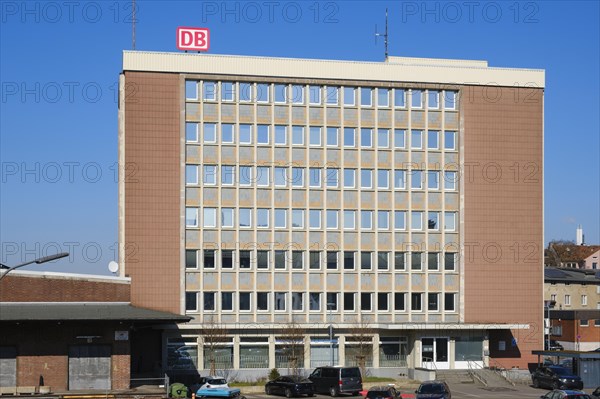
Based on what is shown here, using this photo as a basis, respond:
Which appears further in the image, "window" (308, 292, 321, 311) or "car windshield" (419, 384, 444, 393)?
"window" (308, 292, 321, 311)

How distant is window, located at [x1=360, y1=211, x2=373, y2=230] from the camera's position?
270 feet

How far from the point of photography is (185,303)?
258ft

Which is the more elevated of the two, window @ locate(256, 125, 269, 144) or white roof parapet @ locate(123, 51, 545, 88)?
white roof parapet @ locate(123, 51, 545, 88)

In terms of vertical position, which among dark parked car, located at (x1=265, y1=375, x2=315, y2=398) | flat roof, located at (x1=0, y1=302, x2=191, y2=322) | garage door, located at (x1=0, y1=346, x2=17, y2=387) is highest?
flat roof, located at (x1=0, y1=302, x2=191, y2=322)

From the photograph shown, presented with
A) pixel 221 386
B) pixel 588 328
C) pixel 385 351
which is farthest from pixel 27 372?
pixel 588 328

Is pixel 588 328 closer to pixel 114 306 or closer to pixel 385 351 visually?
pixel 385 351

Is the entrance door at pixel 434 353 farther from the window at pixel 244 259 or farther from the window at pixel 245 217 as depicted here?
the window at pixel 245 217

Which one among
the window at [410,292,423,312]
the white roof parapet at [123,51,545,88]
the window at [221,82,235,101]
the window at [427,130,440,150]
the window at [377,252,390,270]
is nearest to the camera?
the white roof parapet at [123,51,545,88]

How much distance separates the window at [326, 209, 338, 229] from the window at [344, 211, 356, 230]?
768 mm

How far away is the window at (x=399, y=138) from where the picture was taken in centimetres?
8300

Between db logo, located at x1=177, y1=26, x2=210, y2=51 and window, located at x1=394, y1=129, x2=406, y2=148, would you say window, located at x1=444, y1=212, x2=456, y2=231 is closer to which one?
window, located at x1=394, y1=129, x2=406, y2=148

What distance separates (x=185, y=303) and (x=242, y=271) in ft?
17.0

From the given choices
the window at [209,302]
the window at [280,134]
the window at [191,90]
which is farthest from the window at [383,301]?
the window at [191,90]

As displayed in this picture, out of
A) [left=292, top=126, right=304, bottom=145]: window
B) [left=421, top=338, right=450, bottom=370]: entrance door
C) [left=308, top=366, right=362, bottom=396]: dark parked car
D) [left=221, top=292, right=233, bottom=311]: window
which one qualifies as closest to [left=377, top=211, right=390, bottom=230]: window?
[left=292, top=126, right=304, bottom=145]: window
